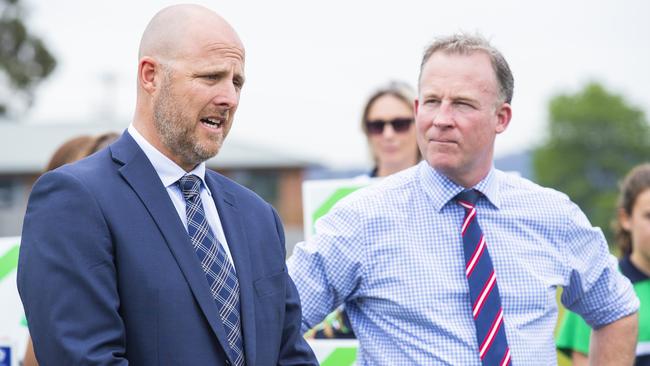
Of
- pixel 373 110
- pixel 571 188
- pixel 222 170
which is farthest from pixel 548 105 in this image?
pixel 373 110

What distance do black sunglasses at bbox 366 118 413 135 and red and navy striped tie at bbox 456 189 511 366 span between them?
6.41ft

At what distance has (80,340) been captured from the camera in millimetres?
2311

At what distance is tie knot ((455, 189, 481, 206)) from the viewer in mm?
3471

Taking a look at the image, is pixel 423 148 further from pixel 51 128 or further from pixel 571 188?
pixel 571 188

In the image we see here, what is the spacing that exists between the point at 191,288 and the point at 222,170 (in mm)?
31882

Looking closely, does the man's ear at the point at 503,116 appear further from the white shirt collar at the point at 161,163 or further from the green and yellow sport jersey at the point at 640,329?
the white shirt collar at the point at 161,163

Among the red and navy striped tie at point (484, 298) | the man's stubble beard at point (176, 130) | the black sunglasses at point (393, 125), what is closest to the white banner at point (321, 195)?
the black sunglasses at point (393, 125)

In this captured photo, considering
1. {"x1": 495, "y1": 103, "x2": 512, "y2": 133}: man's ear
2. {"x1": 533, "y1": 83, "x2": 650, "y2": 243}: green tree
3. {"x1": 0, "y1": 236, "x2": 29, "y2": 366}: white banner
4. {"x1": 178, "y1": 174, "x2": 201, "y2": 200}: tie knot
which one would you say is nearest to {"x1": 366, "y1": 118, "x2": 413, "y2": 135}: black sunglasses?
{"x1": 495, "y1": 103, "x2": 512, "y2": 133}: man's ear

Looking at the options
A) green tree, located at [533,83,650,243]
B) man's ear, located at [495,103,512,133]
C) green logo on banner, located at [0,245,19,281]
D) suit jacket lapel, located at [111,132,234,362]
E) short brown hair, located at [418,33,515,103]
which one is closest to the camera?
suit jacket lapel, located at [111,132,234,362]

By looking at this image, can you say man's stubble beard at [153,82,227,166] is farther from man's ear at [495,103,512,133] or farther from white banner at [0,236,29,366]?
white banner at [0,236,29,366]

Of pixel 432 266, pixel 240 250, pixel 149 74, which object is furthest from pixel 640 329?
pixel 149 74

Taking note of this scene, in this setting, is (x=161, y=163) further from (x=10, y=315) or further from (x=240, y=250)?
(x=10, y=315)

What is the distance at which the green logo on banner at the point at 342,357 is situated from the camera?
13.7ft

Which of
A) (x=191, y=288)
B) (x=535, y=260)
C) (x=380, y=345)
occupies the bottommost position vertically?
(x=380, y=345)
